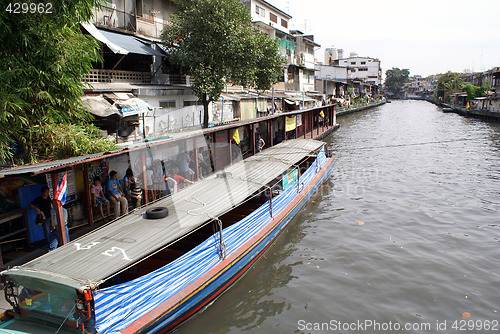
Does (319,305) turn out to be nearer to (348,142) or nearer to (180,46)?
(180,46)

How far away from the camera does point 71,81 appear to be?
382 inches

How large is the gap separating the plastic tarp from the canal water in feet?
3.63

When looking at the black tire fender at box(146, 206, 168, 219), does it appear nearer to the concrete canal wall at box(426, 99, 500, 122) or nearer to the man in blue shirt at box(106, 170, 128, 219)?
the man in blue shirt at box(106, 170, 128, 219)

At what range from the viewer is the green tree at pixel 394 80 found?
161m

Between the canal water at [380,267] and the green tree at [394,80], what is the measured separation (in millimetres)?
156731

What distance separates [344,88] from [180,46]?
65402 millimetres

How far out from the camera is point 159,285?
6344mm

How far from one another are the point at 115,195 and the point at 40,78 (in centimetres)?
369

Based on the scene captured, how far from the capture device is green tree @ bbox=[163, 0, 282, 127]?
18500mm

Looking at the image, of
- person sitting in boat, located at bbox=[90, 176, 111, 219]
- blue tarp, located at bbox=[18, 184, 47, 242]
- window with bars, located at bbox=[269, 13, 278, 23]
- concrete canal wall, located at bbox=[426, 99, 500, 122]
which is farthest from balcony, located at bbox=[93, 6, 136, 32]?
concrete canal wall, located at bbox=[426, 99, 500, 122]

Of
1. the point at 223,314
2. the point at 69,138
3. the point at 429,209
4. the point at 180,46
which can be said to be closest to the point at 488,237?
the point at 429,209

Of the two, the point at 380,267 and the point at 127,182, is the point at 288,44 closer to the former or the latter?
the point at 127,182

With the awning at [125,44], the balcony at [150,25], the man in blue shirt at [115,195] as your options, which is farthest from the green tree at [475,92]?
the man in blue shirt at [115,195]

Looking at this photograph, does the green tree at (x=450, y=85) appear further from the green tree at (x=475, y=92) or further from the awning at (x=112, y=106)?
the awning at (x=112, y=106)
